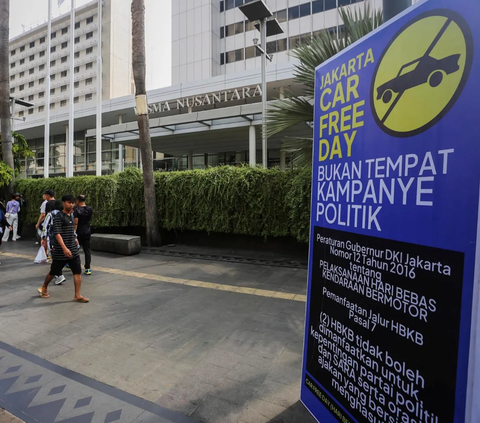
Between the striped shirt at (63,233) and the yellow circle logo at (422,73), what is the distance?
497cm

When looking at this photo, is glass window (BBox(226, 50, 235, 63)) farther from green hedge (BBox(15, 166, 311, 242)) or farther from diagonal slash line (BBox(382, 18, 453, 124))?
diagonal slash line (BBox(382, 18, 453, 124))

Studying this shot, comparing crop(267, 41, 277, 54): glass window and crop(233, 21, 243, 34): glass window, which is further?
crop(233, 21, 243, 34): glass window

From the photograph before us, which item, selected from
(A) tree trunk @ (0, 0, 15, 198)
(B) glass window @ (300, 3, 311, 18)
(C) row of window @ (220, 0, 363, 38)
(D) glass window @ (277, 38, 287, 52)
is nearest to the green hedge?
(A) tree trunk @ (0, 0, 15, 198)

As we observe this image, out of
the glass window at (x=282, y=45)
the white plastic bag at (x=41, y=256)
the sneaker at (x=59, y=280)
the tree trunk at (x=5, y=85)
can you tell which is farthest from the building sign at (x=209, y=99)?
the sneaker at (x=59, y=280)

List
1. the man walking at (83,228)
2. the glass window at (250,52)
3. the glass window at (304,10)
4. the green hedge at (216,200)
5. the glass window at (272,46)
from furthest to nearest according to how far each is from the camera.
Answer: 1. the glass window at (250,52)
2. the glass window at (272,46)
3. the glass window at (304,10)
4. the green hedge at (216,200)
5. the man walking at (83,228)

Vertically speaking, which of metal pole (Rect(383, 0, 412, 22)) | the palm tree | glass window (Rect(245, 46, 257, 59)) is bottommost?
metal pole (Rect(383, 0, 412, 22))

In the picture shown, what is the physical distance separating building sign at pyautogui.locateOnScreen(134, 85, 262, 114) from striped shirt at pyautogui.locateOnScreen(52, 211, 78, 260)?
17.5 metres

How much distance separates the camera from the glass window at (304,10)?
28.2m

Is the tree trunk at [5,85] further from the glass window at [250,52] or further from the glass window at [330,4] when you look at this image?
the glass window at [330,4]

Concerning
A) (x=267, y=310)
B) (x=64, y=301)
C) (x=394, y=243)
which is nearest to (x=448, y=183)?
(x=394, y=243)

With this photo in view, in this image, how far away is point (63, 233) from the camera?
503 cm

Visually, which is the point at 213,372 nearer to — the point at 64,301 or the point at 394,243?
the point at 394,243

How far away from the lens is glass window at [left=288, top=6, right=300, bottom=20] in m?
28.8

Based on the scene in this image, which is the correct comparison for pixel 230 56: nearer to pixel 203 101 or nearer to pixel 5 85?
pixel 203 101
